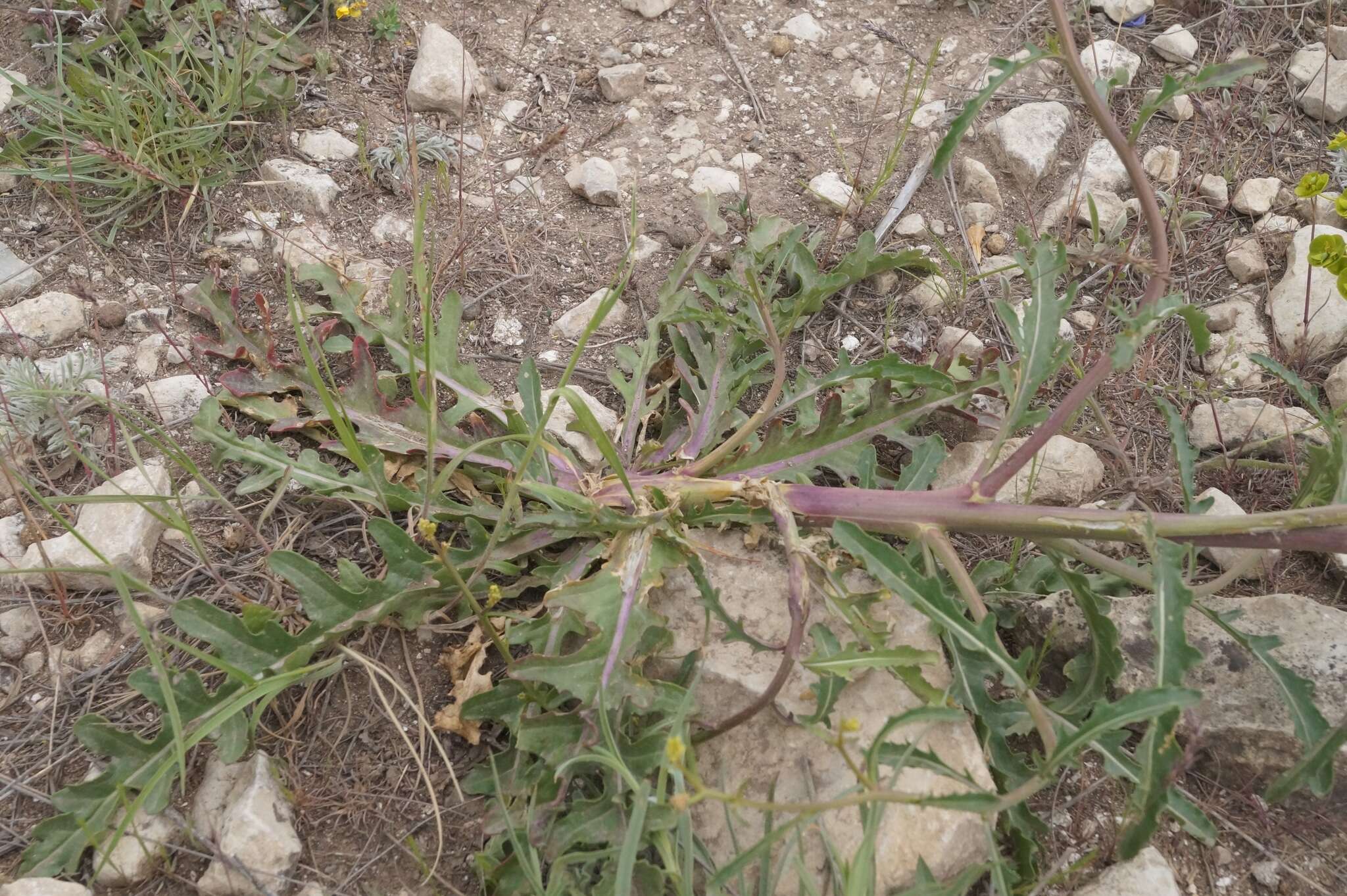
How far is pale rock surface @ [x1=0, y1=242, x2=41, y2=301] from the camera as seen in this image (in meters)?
2.47

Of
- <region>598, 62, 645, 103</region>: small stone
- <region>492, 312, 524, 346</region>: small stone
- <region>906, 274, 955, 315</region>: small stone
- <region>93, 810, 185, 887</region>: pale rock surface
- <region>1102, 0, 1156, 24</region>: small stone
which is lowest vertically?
<region>93, 810, 185, 887</region>: pale rock surface

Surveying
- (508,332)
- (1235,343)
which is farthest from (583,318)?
(1235,343)

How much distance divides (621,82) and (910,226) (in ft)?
3.58

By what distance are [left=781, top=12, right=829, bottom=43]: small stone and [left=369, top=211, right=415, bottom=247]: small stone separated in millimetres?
1561

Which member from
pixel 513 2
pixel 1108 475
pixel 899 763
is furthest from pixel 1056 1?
pixel 513 2

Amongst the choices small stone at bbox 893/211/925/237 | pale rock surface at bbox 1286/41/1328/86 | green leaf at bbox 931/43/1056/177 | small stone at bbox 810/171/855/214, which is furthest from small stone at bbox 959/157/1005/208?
green leaf at bbox 931/43/1056/177

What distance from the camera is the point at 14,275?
2490 millimetres

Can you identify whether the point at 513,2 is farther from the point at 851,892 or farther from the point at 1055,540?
the point at 851,892

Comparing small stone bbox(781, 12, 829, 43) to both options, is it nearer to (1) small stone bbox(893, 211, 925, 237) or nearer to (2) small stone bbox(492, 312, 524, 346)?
(1) small stone bbox(893, 211, 925, 237)

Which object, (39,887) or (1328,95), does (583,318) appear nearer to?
(39,887)

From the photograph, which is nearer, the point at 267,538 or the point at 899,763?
the point at 899,763

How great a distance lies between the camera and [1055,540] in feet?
6.43

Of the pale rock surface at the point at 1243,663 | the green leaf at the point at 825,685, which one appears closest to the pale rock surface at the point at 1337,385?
the pale rock surface at the point at 1243,663

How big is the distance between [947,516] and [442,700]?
112 centimetres
